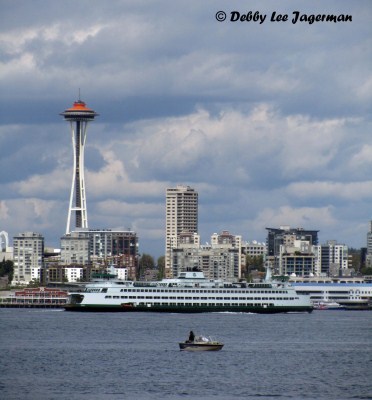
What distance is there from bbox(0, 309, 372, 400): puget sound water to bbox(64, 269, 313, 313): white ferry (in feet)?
121

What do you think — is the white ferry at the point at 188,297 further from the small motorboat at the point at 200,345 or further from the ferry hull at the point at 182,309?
the small motorboat at the point at 200,345

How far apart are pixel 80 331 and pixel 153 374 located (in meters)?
44.8

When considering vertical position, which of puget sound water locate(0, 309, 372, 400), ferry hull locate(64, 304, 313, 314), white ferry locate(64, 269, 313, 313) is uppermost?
white ferry locate(64, 269, 313, 313)

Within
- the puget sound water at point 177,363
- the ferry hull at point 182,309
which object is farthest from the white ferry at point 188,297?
the puget sound water at point 177,363

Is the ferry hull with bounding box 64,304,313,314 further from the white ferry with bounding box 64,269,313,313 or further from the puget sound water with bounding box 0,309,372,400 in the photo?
the puget sound water with bounding box 0,309,372,400

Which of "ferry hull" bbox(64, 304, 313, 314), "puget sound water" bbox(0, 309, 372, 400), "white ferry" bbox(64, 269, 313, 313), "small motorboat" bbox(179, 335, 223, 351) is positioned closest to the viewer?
"puget sound water" bbox(0, 309, 372, 400)

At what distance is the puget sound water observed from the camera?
74.9 meters

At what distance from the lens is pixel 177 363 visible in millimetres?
90062

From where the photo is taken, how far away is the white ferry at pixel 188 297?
180 metres


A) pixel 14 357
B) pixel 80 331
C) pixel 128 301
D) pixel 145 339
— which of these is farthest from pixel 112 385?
pixel 128 301

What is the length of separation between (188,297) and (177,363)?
9209 cm

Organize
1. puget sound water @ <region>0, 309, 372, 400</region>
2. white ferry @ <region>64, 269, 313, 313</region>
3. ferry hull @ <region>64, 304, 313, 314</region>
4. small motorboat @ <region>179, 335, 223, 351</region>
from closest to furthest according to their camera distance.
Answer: puget sound water @ <region>0, 309, 372, 400</region>
small motorboat @ <region>179, 335, 223, 351</region>
ferry hull @ <region>64, 304, 313, 314</region>
white ferry @ <region>64, 269, 313, 313</region>

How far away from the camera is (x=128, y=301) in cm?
17988

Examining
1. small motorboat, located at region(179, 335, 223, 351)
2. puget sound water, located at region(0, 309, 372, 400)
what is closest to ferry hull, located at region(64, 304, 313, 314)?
puget sound water, located at region(0, 309, 372, 400)
